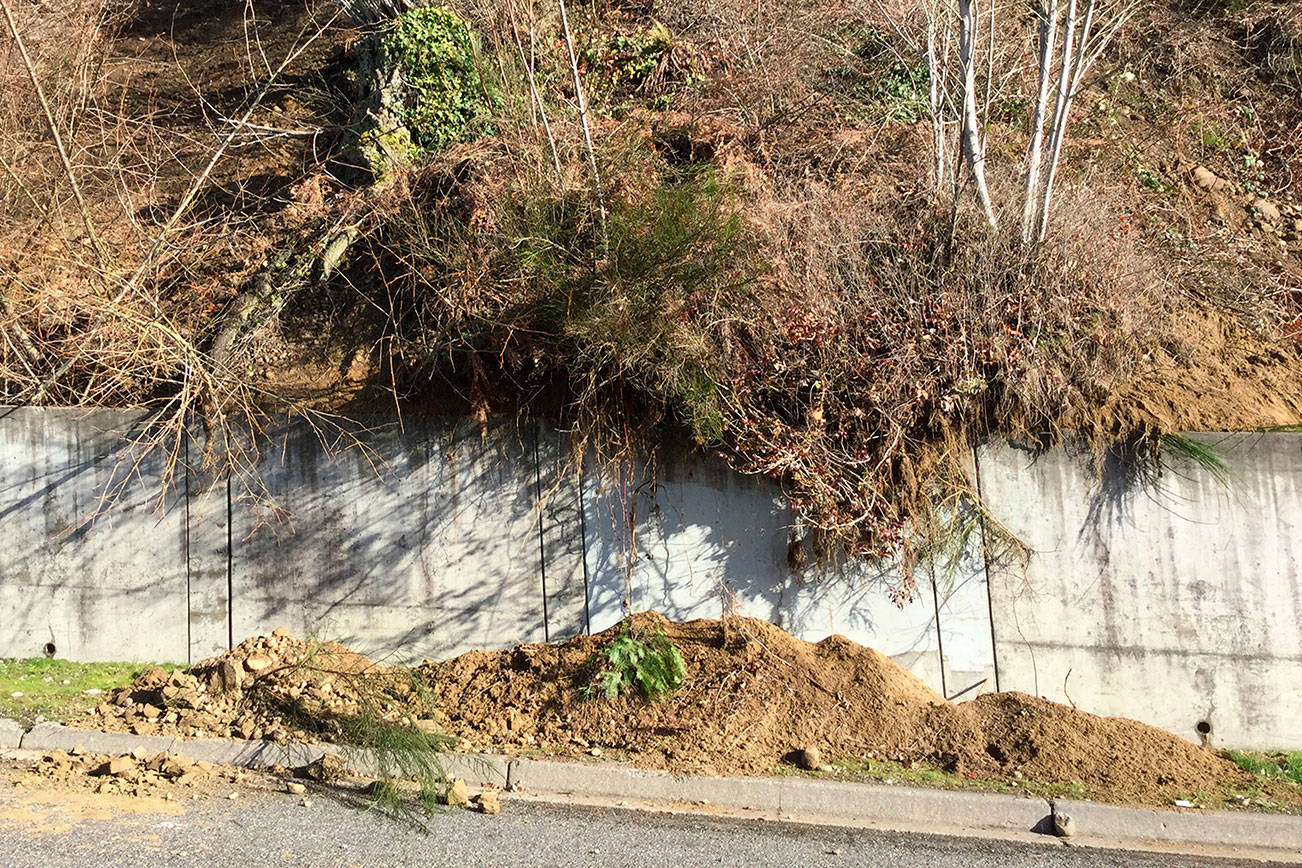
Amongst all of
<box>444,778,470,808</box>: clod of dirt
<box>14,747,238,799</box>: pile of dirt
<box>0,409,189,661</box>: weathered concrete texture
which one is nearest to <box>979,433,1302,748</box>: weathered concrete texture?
<box>444,778,470,808</box>: clod of dirt

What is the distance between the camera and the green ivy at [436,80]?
8648 millimetres

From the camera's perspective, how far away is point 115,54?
10.8m

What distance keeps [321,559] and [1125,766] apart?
550cm

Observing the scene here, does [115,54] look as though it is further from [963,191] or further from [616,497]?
[963,191]

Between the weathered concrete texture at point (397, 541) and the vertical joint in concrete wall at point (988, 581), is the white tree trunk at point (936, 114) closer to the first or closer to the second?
the vertical joint in concrete wall at point (988, 581)

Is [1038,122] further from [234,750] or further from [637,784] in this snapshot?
[234,750]

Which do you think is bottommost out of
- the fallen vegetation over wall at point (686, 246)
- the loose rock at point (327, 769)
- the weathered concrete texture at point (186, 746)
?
the loose rock at point (327, 769)

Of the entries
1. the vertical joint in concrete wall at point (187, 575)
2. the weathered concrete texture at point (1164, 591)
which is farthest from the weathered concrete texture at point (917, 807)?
the vertical joint in concrete wall at point (187, 575)

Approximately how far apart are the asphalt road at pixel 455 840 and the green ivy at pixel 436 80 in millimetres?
5489

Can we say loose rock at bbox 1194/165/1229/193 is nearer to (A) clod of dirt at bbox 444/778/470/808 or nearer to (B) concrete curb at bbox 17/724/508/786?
(B) concrete curb at bbox 17/724/508/786

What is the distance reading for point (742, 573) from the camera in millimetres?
7207

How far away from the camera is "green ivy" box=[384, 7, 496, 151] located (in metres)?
8.65

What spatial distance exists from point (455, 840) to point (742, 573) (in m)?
2.83

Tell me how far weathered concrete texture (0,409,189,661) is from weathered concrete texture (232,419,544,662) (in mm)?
564
